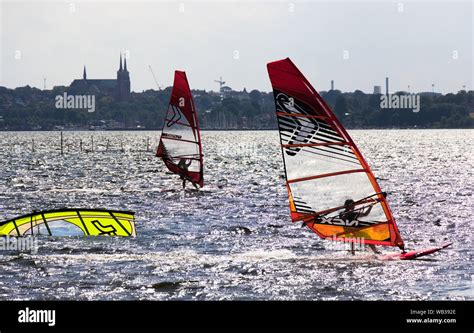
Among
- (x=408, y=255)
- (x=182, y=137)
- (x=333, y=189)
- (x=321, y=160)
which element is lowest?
(x=408, y=255)

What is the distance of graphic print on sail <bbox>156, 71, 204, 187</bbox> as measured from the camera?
4082 centimetres

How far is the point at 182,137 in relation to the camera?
136 ft

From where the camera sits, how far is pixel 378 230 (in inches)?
750

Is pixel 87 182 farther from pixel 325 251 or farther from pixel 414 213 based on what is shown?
pixel 325 251

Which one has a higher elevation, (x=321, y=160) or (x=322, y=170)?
(x=321, y=160)

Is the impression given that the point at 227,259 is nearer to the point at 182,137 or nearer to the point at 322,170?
the point at 322,170

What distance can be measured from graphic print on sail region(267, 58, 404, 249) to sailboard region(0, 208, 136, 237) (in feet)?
13.9

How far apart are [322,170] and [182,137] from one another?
23.2m

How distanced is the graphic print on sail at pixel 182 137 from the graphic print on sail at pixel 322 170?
21510mm

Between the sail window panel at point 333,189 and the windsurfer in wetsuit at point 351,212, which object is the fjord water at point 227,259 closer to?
the windsurfer in wetsuit at point 351,212

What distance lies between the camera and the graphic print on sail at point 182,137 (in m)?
40.8

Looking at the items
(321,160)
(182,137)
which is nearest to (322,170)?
(321,160)
